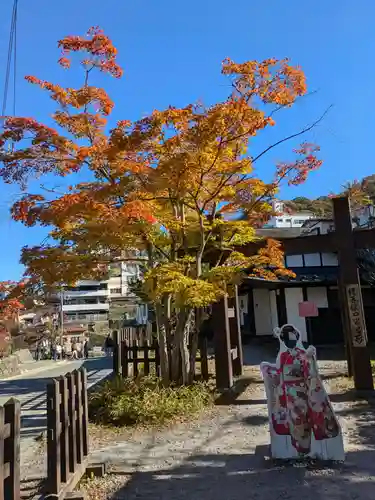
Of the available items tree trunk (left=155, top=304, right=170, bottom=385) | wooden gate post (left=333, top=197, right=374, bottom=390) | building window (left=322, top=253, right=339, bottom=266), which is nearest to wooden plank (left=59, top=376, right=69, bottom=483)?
tree trunk (left=155, top=304, right=170, bottom=385)

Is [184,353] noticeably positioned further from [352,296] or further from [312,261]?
[312,261]

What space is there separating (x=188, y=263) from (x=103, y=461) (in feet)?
15.0

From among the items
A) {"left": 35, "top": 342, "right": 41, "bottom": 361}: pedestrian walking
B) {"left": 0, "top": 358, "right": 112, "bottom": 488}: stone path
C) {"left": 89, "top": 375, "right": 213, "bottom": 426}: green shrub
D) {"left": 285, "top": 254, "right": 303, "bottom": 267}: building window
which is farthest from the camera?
{"left": 35, "top": 342, "right": 41, "bottom": 361}: pedestrian walking

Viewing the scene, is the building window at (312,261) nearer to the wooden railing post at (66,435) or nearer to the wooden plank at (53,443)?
the wooden railing post at (66,435)

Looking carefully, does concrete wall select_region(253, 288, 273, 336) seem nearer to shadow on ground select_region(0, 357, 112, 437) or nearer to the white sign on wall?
shadow on ground select_region(0, 357, 112, 437)

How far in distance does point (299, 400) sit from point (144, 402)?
11.0 feet

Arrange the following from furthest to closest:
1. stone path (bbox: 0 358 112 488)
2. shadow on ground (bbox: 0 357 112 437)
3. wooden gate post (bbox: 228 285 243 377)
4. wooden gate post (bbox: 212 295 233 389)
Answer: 1. wooden gate post (bbox: 228 285 243 377)
2. wooden gate post (bbox: 212 295 233 389)
3. shadow on ground (bbox: 0 357 112 437)
4. stone path (bbox: 0 358 112 488)

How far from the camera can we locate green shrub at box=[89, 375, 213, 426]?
22.7ft

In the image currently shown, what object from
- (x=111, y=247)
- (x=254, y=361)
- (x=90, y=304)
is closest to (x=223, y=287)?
(x=111, y=247)

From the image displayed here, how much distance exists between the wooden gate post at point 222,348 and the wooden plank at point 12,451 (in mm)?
6389

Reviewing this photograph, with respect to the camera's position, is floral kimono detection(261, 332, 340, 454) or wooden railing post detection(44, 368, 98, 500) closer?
wooden railing post detection(44, 368, 98, 500)

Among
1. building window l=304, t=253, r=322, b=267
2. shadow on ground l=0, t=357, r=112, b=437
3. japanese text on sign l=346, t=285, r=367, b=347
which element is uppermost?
building window l=304, t=253, r=322, b=267

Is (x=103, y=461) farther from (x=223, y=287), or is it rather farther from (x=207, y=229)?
(x=207, y=229)

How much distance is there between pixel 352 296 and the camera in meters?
8.41
